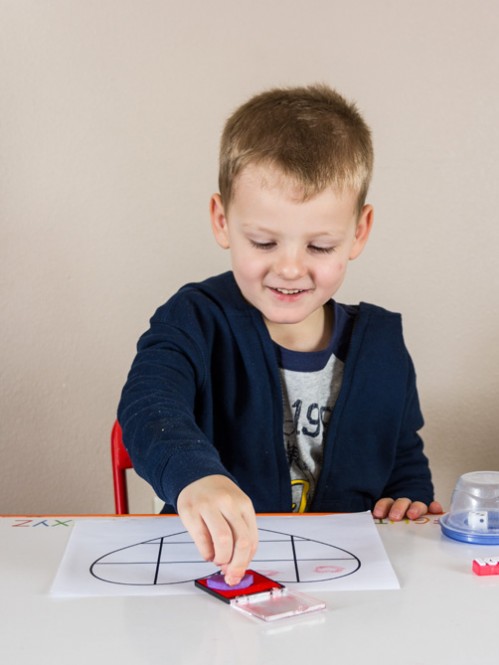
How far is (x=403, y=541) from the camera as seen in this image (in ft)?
2.73

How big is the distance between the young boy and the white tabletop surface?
0.53 ft

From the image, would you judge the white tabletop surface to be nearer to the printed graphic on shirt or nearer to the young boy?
the young boy

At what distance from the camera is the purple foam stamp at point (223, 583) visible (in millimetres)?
689

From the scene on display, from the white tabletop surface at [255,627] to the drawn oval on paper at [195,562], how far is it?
38 millimetres

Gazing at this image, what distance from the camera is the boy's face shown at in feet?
3.10

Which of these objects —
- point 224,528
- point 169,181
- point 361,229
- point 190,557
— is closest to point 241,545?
point 224,528

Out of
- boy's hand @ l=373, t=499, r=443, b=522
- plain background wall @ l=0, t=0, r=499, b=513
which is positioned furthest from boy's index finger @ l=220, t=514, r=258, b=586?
plain background wall @ l=0, t=0, r=499, b=513

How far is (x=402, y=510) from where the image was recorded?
92 cm

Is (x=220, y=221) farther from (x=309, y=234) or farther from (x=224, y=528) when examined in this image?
(x=224, y=528)

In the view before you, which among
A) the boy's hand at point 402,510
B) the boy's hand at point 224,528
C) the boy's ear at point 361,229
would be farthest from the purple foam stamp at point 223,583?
the boy's ear at point 361,229

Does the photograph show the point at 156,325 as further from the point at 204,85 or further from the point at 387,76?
the point at 387,76

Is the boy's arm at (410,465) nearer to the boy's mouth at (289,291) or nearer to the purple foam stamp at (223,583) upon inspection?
the boy's mouth at (289,291)

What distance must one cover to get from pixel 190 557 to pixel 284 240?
1.09ft

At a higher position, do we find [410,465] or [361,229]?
[361,229]
